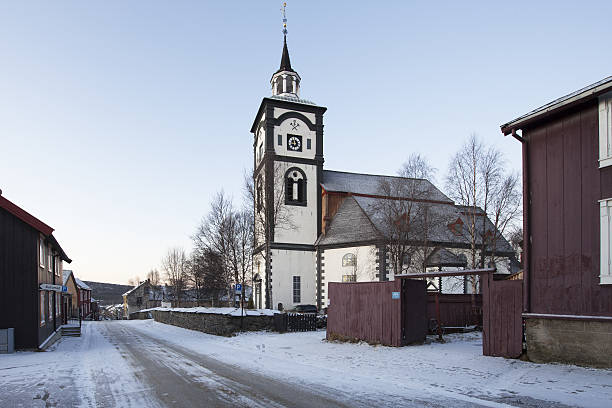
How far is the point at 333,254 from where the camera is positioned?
3916 cm

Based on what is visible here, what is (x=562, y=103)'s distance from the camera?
12.2 meters

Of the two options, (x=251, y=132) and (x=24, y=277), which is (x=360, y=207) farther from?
(x=24, y=277)

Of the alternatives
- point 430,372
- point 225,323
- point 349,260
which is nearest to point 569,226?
point 430,372

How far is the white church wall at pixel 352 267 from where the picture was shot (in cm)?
3600

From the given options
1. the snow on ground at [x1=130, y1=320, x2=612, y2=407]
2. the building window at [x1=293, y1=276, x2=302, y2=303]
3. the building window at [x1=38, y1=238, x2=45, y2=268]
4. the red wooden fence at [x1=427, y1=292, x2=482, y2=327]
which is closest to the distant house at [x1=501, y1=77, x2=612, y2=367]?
the snow on ground at [x1=130, y1=320, x2=612, y2=407]

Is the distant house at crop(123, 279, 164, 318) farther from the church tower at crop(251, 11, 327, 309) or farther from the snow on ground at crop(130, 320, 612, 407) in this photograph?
the snow on ground at crop(130, 320, 612, 407)

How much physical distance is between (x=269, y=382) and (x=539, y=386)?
548 cm

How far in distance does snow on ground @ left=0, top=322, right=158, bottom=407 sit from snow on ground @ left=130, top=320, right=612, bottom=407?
3.25 metres

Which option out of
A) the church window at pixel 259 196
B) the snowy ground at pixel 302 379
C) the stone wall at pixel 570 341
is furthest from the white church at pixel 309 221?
the stone wall at pixel 570 341

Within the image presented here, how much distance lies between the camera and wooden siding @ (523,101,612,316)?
38.1ft

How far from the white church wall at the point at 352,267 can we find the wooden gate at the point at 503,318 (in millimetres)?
21178

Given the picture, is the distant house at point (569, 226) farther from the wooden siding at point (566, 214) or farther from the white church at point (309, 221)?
the white church at point (309, 221)

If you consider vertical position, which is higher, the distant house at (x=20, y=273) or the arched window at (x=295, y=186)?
the arched window at (x=295, y=186)

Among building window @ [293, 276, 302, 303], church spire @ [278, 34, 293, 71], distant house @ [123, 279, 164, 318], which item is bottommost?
distant house @ [123, 279, 164, 318]
